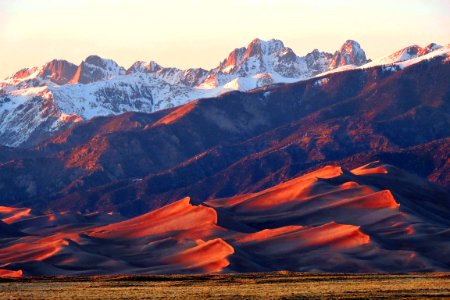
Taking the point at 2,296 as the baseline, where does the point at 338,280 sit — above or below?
below

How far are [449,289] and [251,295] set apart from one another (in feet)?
50.0

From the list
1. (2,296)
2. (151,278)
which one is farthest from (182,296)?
(151,278)

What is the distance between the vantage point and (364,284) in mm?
108875

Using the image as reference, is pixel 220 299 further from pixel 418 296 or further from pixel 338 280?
pixel 338 280

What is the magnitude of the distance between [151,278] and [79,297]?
4304cm

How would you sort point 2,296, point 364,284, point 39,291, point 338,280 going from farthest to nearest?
point 338,280 → point 364,284 → point 39,291 → point 2,296

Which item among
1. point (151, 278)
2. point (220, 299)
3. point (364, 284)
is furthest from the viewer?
point (151, 278)

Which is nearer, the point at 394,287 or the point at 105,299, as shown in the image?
the point at 105,299

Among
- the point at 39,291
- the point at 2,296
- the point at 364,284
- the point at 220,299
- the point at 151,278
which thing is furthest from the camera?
the point at 151,278

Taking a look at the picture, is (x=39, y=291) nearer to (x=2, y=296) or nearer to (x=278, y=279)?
(x=2, y=296)

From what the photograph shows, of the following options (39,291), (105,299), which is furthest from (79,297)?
(39,291)

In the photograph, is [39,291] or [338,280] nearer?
[39,291]

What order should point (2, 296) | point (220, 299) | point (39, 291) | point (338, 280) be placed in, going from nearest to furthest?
point (220, 299) → point (2, 296) → point (39, 291) → point (338, 280)

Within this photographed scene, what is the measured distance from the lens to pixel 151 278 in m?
136
